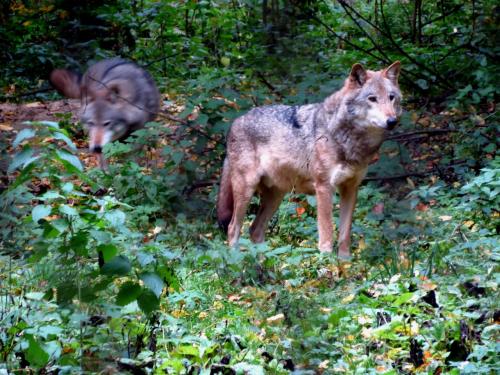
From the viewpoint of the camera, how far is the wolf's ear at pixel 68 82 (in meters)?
12.7

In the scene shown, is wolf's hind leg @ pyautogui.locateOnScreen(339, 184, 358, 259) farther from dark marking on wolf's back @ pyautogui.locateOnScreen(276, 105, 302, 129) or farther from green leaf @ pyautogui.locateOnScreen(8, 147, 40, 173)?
green leaf @ pyautogui.locateOnScreen(8, 147, 40, 173)

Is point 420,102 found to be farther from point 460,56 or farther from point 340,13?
point 340,13

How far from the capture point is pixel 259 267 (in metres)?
7.03

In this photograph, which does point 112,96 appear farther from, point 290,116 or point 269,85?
point 290,116

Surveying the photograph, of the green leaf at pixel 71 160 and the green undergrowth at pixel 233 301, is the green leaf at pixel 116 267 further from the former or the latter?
the green leaf at pixel 71 160

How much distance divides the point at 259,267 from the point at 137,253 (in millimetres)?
2573

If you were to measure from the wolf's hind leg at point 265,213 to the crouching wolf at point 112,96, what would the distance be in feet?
11.7

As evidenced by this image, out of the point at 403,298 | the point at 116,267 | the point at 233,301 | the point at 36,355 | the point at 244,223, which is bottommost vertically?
the point at 244,223

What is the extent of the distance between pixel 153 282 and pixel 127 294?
0.15 metres

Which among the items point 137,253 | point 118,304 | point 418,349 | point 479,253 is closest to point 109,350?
point 118,304

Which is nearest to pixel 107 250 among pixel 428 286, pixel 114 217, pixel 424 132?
pixel 114 217

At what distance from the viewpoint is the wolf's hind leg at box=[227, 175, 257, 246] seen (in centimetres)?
937

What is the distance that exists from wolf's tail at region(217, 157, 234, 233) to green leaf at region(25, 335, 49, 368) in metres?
5.73

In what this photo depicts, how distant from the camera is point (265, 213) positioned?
9578 millimetres
